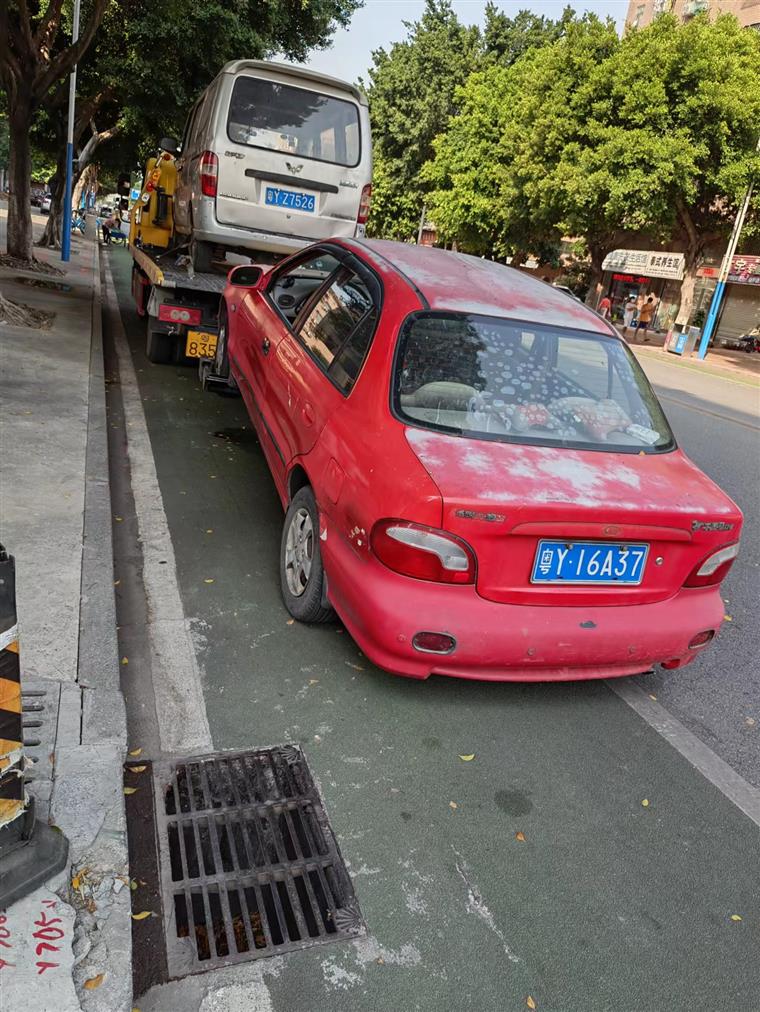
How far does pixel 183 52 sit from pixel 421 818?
15.0 meters

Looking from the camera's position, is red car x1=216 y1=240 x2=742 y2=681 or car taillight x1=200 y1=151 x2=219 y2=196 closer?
red car x1=216 y1=240 x2=742 y2=681

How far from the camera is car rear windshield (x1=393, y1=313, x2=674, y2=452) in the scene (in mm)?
3338

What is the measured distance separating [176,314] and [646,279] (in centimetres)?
3548

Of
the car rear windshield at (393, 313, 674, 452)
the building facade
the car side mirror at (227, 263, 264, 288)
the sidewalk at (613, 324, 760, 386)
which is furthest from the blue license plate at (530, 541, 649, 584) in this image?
the building facade

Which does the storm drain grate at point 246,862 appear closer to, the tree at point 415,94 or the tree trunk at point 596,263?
the tree trunk at point 596,263

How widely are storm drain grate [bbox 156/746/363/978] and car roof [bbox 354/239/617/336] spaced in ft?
7.25

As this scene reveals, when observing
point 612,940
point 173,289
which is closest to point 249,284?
point 173,289

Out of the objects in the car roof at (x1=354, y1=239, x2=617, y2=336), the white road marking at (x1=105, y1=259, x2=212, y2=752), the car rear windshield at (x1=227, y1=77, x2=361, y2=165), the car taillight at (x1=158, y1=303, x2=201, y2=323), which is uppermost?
the car rear windshield at (x1=227, y1=77, x2=361, y2=165)

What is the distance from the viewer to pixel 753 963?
2.25 meters

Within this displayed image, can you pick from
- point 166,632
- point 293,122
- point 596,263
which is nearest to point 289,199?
point 293,122

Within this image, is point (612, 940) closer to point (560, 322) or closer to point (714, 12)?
point (560, 322)

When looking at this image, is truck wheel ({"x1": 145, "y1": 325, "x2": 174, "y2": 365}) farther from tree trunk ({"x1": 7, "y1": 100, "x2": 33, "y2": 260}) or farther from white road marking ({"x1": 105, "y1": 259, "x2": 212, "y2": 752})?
tree trunk ({"x1": 7, "y1": 100, "x2": 33, "y2": 260})

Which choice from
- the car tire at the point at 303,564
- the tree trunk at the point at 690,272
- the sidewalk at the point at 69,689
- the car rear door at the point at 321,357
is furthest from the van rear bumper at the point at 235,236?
the tree trunk at the point at 690,272

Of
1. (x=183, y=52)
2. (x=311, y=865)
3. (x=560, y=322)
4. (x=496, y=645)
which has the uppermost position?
(x=183, y=52)
